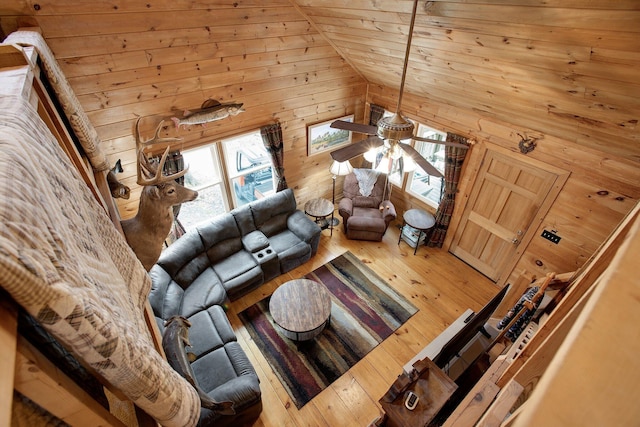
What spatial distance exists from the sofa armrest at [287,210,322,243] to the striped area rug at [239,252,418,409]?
546mm

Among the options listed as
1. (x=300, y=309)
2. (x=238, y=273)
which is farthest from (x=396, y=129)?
(x=238, y=273)

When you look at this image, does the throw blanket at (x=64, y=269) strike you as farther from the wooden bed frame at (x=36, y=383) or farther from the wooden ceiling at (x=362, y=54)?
the wooden ceiling at (x=362, y=54)

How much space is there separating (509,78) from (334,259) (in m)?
3.29

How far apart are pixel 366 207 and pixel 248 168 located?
7.10ft

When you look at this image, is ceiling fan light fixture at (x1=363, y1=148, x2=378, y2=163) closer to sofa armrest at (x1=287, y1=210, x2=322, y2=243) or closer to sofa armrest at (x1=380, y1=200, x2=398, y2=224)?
sofa armrest at (x1=287, y1=210, x2=322, y2=243)

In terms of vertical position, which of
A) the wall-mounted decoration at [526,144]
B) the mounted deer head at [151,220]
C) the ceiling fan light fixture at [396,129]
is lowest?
the wall-mounted decoration at [526,144]

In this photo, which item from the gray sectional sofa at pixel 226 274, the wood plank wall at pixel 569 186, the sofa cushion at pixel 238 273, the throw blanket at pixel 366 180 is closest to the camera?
the gray sectional sofa at pixel 226 274

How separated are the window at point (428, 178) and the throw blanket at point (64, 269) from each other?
4850 mm

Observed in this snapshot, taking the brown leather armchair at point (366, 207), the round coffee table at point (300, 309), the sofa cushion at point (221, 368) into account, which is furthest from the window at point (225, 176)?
the round coffee table at point (300, 309)

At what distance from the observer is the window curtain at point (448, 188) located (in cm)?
424

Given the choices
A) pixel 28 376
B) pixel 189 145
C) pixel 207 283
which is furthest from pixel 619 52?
pixel 207 283

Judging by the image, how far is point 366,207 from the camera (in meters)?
5.42

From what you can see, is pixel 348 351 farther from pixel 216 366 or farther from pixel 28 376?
pixel 28 376

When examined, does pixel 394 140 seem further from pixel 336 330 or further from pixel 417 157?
pixel 336 330
